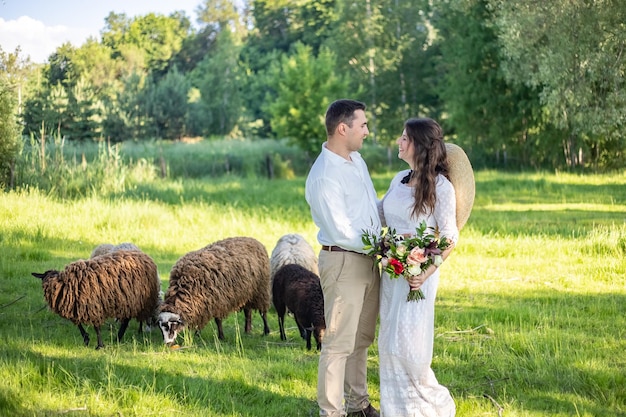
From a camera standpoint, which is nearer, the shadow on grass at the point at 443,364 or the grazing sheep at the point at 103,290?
the shadow on grass at the point at 443,364

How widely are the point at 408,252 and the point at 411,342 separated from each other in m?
0.76

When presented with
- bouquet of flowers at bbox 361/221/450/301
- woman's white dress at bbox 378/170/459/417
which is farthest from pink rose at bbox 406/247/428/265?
woman's white dress at bbox 378/170/459/417

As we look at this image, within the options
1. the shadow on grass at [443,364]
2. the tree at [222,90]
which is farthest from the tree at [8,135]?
the tree at [222,90]

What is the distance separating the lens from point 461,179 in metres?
6.09

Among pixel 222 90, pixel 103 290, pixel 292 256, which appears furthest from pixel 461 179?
pixel 222 90

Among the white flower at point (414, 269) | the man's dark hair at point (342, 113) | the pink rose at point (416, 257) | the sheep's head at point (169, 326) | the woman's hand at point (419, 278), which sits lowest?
the sheep's head at point (169, 326)

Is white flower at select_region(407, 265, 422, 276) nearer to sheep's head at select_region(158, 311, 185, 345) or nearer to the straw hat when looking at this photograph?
the straw hat

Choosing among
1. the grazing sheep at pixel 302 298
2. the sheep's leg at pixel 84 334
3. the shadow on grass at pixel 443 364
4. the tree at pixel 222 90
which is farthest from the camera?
the tree at pixel 222 90

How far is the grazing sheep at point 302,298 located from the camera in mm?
8391

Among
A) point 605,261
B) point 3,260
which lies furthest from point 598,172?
point 3,260

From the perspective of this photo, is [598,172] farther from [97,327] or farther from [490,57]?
[97,327]

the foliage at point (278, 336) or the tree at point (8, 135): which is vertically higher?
the tree at point (8, 135)

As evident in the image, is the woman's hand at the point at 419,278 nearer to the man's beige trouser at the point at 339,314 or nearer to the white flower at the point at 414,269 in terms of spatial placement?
the white flower at the point at 414,269

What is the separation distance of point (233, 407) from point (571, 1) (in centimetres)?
1731
